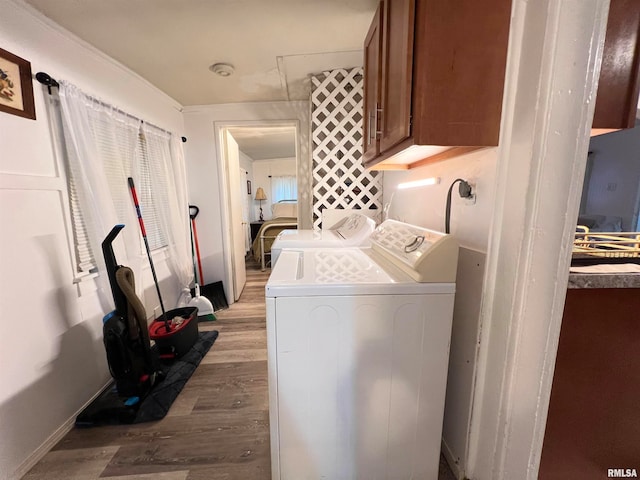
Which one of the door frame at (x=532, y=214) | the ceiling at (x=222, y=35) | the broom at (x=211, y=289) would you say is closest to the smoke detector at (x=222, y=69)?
the ceiling at (x=222, y=35)

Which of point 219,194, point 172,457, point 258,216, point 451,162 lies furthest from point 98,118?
point 258,216

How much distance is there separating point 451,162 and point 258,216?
5867mm

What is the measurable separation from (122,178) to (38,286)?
900mm

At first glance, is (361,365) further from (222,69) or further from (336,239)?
(222,69)

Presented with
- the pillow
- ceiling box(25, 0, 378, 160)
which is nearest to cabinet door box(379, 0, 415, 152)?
ceiling box(25, 0, 378, 160)

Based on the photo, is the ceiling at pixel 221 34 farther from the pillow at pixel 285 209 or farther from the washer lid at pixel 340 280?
the pillow at pixel 285 209

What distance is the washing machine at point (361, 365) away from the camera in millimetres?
937

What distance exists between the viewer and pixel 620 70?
0.75 meters

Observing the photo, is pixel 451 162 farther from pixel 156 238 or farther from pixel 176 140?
pixel 176 140

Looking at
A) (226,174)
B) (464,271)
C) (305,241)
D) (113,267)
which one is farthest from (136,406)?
(226,174)

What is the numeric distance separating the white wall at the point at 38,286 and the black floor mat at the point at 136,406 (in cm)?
8

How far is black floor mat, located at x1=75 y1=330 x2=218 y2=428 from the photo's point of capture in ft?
4.85

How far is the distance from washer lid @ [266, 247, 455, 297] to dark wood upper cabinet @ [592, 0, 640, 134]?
68 cm

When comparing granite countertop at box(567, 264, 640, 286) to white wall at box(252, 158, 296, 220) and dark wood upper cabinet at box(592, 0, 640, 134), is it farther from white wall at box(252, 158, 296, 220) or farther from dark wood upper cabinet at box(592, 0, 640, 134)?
white wall at box(252, 158, 296, 220)
